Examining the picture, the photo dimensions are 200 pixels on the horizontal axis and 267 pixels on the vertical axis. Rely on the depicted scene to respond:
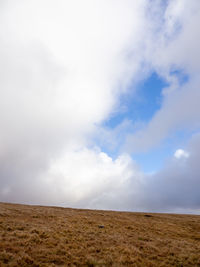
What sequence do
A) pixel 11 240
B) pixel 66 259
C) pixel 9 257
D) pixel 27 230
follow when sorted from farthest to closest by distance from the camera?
1. pixel 27 230
2. pixel 11 240
3. pixel 66 259
4. pixel 9 257

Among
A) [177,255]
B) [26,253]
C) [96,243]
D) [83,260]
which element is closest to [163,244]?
[177,255]

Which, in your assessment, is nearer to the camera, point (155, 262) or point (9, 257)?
point (9, 257)

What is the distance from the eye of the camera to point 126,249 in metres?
14.7

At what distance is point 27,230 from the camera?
17.7 m

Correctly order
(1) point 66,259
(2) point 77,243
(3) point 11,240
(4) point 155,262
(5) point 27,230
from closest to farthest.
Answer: (1) point 66,259 < (4) point 155,262 < (3) point 11,240 < (2) point 77,243 < (5) point 27,230

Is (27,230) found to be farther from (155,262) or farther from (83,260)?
(155,262)

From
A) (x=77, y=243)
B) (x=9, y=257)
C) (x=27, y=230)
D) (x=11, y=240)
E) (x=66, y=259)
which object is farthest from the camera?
(x=27, y=230)

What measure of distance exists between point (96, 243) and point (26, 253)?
6566mm

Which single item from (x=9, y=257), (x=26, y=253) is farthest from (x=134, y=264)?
(x=9, y=257)

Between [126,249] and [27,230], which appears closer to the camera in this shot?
[126,249]

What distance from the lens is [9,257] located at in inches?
431

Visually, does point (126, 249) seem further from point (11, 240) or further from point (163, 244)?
point (11, 240)

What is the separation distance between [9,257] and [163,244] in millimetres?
14642

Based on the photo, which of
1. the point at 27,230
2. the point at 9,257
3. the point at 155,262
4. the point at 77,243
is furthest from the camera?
the point at 27,230
